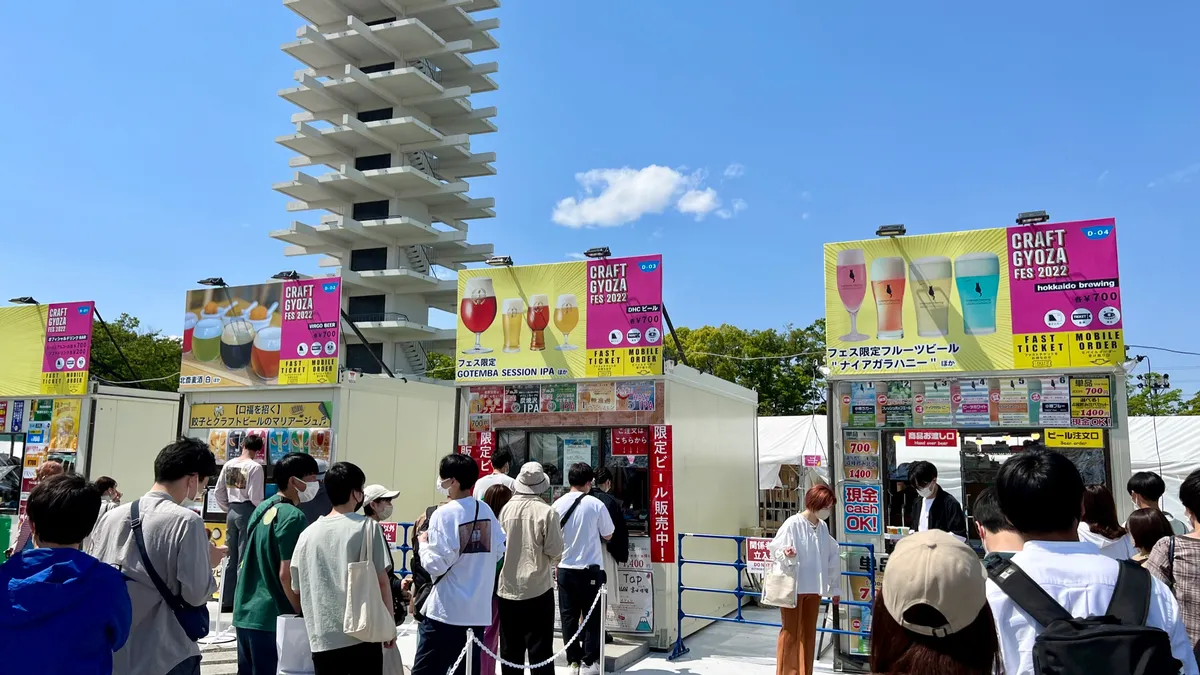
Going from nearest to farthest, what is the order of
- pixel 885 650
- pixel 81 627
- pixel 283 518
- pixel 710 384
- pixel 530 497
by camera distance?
1. pixel 885 650
2. pixel 81 627
3. pixel 283 518
4. pixel 530 497
5. pixel 710 384

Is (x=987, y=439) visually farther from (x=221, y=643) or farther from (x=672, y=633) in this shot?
(x=221, y=643)

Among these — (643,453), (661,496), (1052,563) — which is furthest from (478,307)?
(1052,563)

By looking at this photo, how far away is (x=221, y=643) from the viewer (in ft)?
25.3

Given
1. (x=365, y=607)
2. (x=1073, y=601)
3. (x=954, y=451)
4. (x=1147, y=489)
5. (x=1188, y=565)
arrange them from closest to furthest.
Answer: (x=1073, y=601)
(x=1188, y=565)
(x=365, y=607)
(x=1147, y=489)
(x=954, y=451)

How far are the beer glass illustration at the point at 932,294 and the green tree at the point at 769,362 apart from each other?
2311cm

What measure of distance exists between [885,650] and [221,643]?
7.41 metres

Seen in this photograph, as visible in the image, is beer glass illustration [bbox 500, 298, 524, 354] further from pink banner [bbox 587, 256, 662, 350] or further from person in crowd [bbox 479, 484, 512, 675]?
person in crowd [bbox 479, 484, 512, 675]

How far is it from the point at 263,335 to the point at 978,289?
7.88 m

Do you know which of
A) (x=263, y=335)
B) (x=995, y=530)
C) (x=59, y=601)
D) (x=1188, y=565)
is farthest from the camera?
(x=263, y=335)

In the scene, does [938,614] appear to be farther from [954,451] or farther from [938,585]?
[954,451]

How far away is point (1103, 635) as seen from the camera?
1.98 m

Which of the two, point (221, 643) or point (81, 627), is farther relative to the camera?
point (221, 643)

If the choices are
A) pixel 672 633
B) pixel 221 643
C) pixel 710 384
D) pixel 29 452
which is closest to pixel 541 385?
pixel 710 384

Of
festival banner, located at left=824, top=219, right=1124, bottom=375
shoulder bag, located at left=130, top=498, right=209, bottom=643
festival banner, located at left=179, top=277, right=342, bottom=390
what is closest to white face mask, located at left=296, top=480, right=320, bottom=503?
shoulder bag, located at left=130, top=498, right=209, bottom=643
